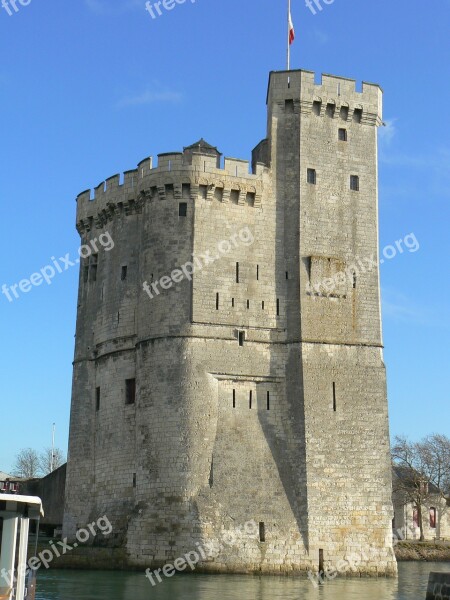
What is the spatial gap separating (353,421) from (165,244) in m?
9.23

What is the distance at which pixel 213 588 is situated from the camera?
26.7 m

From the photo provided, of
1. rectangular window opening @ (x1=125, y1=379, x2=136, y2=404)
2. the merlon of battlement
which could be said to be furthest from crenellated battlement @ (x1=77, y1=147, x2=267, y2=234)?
rectangular window opening @ (x1=125, y1=379, x2=136, y2=404)

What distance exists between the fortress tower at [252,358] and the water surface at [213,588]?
4.89 ft

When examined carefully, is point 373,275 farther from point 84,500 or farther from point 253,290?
point 84,500

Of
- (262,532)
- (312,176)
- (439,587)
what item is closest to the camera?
(439,587)

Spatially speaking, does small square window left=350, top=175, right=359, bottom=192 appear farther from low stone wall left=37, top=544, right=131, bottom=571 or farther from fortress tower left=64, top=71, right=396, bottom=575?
low stone wall left=37, top=544, right=131, bottom=571

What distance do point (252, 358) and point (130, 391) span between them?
4.90 metres

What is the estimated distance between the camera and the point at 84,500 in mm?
36188

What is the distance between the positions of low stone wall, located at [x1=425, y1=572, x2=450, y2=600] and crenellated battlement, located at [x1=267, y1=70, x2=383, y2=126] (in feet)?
63.0

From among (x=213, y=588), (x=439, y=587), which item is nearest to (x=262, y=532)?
(x=213, y=588)

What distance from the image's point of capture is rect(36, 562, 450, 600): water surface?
24.6m

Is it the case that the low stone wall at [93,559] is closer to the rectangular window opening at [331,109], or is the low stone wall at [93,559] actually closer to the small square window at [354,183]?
the small square window at [354,183]

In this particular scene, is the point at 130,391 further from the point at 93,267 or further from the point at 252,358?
the point at 93,267

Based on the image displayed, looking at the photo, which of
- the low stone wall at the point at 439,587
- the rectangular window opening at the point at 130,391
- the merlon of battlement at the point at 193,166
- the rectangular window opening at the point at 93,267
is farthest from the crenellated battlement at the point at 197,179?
the low stone wall at the point at 439,587
